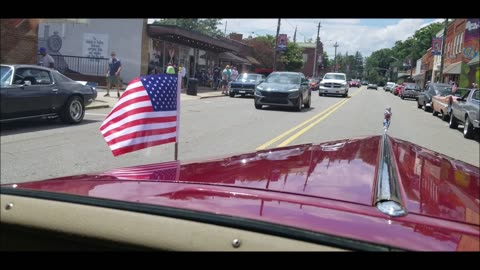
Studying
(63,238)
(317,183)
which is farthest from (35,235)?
(317,183)

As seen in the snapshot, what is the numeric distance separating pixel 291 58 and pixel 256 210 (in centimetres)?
6209

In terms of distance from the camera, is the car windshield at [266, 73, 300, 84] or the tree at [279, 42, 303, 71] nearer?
the car windshield at [266, 73, 300, 84]

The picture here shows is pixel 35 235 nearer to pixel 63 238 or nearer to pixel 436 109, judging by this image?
pixel 63 238

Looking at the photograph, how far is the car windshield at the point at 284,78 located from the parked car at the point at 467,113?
1425cm

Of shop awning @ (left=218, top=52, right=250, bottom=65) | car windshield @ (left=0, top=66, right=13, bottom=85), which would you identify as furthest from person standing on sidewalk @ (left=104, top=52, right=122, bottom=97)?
shop awning @ (left=218, top=52, right=250, bottom=65)

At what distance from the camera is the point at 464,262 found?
110cm

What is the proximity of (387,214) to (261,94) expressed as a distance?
14599 mm

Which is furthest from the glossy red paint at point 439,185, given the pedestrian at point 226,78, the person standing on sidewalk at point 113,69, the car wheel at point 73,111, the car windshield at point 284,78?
the pedestrian at point 226,78

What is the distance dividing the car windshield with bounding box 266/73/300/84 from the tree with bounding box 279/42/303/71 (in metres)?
44.7

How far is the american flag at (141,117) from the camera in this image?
2.49 m

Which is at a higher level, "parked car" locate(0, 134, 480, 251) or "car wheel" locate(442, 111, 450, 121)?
"car wheel" locate(442, 111, 450, 121)

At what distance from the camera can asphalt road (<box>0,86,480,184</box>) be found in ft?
13.1

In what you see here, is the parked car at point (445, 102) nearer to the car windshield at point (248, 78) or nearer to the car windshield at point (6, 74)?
the car windshield at point (6, 74)

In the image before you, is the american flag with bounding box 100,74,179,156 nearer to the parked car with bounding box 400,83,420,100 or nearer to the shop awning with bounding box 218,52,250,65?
the parked car with bounding box 400,83,420,100
